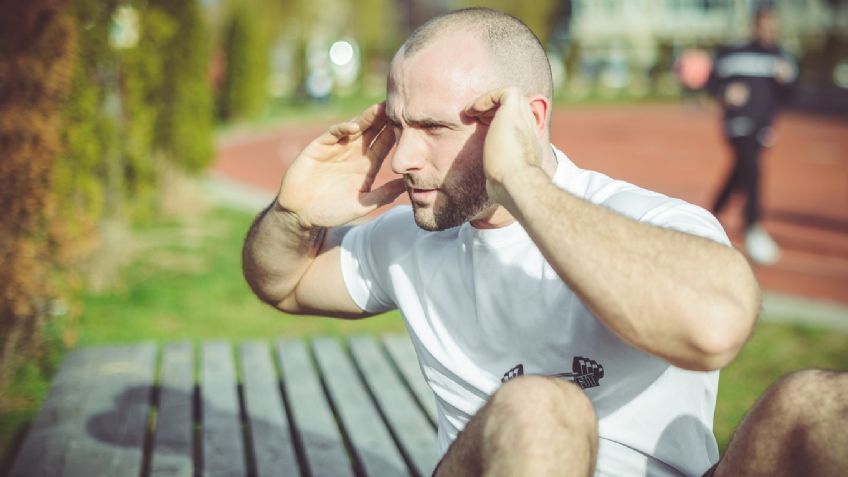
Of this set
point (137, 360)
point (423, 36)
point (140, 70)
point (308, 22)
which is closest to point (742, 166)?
point (140, 70)

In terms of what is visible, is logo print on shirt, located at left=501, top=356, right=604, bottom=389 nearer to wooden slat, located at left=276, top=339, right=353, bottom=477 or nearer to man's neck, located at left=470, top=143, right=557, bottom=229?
man's neck, located at left=470, top=143, right=557, bottom=229

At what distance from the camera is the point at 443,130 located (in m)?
2.27

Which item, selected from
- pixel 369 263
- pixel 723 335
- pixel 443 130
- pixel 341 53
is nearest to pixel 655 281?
pixel 723 335

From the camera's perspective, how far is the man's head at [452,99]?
7.33ft

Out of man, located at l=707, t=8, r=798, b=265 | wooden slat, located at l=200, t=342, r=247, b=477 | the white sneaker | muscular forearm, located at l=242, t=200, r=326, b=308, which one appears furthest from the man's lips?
man, located at l=707, t=8, r=798, b=265

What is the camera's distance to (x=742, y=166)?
8.63m

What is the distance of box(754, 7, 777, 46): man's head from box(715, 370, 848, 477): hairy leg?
752 cm

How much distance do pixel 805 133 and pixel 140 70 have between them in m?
21.3

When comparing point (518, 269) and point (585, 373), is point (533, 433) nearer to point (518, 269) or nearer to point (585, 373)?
point (585, 373)

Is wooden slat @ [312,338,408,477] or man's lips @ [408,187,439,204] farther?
wooden slat @ [312,338,408,477]

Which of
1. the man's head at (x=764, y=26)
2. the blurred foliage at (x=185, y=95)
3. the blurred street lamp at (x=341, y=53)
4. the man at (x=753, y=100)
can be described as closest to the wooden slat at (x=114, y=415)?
the man at (x=753, y=100)

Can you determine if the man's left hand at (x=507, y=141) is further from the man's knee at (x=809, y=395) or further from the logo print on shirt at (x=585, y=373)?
the man's knee at (x=809, y=395)

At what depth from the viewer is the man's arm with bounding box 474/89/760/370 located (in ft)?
5.90

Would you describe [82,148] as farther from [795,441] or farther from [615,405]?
[795,441]
